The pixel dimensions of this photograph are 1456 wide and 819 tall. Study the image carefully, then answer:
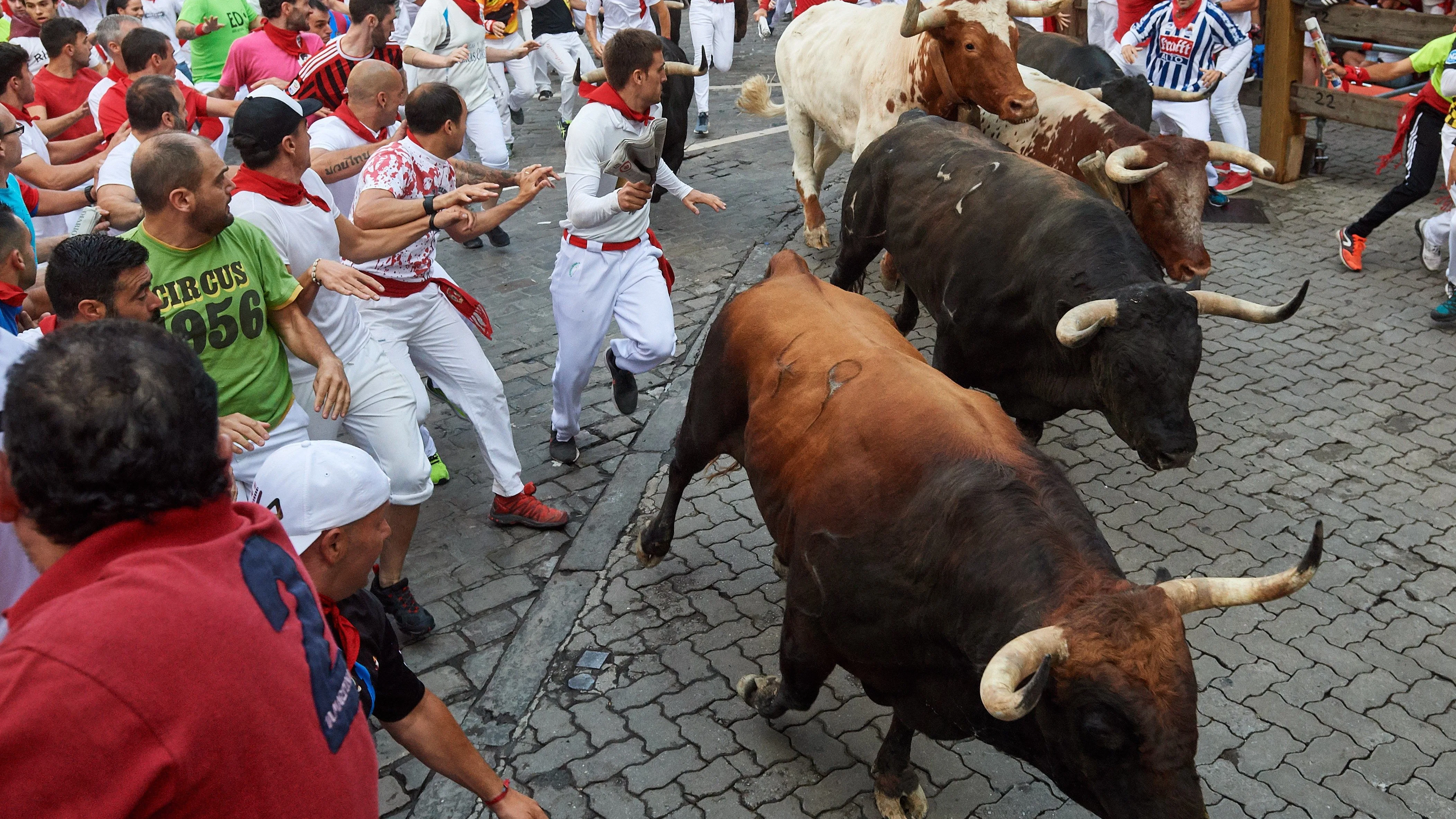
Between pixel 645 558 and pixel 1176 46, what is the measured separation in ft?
22.4

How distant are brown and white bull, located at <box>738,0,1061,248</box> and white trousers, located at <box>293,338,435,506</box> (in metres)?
4.34

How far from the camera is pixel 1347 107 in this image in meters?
9.79

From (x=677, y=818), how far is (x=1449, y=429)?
16.7 feet

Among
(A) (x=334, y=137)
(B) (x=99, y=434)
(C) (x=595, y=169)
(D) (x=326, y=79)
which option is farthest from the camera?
(D) (x=326, y=79)

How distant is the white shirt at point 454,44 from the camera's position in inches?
366

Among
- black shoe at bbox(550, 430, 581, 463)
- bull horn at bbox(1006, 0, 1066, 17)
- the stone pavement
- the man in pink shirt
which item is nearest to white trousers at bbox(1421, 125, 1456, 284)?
the stone pavement

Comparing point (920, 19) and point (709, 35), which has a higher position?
point (920, 19)

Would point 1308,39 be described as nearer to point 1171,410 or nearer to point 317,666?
point 1171,410

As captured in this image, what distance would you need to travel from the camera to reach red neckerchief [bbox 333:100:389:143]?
655cm

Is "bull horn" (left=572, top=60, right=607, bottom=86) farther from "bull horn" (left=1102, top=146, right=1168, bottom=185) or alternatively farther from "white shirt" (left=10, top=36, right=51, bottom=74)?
"white shirt" (left=10, top=36, right=51, bottom=74)

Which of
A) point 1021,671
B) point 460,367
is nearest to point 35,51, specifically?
point 460,367

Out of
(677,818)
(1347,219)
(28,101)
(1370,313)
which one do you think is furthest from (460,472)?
(1347,219)

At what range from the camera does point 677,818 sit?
4105 millimetres

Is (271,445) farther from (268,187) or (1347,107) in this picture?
(1347,107)
